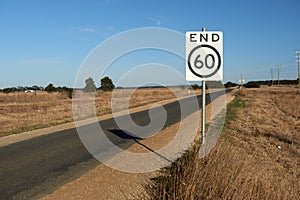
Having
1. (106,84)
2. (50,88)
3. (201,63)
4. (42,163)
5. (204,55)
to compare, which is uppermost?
(204,55)

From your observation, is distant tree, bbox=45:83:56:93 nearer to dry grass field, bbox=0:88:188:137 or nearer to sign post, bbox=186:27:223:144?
dry grass field, bbox=0:88:188:137

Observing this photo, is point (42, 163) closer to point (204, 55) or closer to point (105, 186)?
point (105, 186)

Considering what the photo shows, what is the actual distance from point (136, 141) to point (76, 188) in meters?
5.70

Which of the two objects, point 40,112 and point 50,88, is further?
point 50,88

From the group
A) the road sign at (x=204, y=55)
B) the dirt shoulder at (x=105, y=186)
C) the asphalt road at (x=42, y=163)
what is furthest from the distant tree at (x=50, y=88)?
the road sign at (x=204, y=55)

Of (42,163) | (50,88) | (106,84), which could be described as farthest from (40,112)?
(50,88)

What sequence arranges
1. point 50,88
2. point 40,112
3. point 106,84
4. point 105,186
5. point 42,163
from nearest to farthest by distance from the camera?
point 105,186, point 42,163, point 40,112, point 106,84, point 50,88

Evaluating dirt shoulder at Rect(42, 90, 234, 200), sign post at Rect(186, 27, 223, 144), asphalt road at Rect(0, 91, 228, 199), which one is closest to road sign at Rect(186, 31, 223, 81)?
sign post at Rect(186, 27, 223, 144)

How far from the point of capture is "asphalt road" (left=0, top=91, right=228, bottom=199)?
6562 millimetres

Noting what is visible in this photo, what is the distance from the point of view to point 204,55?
5.63m

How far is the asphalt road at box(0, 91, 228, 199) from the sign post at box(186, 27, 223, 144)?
11.8 ft

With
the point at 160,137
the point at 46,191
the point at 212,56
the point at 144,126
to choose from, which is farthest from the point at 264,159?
the point at 144,126

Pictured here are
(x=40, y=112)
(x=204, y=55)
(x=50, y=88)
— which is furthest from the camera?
(x=50, y=88)

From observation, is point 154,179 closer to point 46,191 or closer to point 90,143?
point 46,191
